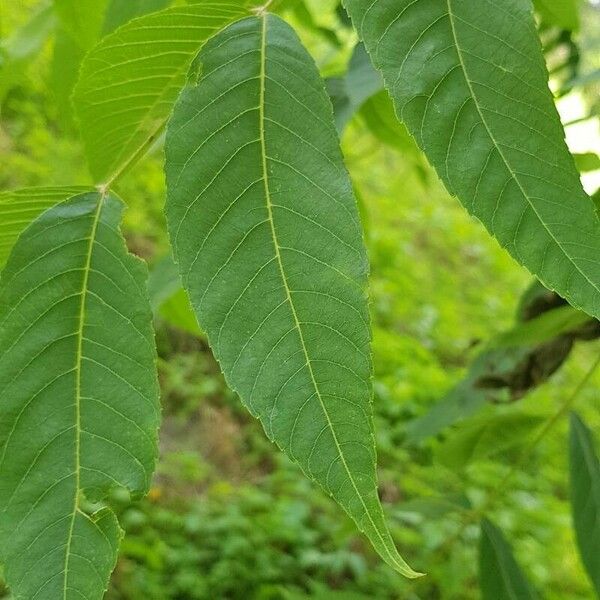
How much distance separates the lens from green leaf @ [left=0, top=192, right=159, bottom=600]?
0.46 m

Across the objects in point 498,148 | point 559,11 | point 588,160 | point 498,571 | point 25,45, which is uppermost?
point 25,45

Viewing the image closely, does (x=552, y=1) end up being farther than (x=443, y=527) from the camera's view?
No

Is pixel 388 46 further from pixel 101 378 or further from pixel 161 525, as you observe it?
pixel 161 525

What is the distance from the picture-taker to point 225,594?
222cm

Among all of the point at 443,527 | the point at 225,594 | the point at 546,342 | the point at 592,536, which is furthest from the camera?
the point at 443,527

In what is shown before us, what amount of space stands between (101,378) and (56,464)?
0.19 feet

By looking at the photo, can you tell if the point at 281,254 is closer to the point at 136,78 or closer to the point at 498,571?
the point at 136,78

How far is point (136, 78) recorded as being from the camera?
0.53 m

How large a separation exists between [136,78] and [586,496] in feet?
1.96

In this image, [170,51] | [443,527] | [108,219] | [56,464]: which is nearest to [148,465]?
[56,464]

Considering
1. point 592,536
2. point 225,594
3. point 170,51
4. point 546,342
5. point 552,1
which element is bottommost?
point 225,594

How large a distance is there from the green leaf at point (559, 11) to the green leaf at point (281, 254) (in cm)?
44

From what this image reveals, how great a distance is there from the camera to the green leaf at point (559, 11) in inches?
31.3

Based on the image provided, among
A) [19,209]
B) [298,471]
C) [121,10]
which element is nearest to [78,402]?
[19,209]
